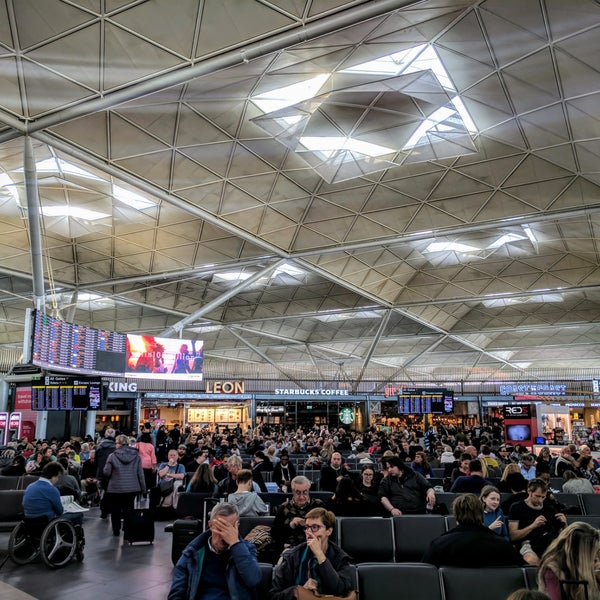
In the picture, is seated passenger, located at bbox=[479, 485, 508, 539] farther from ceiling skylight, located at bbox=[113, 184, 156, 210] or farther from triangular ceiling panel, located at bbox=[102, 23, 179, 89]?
ceiling skylight, located at bbox=[113, 184, 156, 210]

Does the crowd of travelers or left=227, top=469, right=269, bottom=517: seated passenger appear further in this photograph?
left=227, top=469, right=269, bottom=517: seated passenger

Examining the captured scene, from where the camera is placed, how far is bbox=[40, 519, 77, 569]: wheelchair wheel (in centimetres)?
845

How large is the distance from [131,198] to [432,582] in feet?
59.9

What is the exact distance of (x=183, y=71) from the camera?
10.9 meters

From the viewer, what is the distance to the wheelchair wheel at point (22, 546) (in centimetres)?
862

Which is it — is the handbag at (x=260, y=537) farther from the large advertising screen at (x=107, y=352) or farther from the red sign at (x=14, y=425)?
the red sign at (x=14, y=425)

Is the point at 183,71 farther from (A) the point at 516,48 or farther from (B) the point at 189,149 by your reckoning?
(A) the point at 516,48

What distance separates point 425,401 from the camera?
30859mm

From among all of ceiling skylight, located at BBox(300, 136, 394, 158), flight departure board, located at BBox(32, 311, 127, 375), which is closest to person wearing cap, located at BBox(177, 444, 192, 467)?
flight departure board, located at BBox(32, 311, 127, 375)

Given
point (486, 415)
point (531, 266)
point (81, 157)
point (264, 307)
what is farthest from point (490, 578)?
point (486, 415)

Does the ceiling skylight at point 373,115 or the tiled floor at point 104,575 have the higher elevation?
the ceiling skylight at point 373,115

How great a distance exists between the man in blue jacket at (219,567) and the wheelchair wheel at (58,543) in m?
5.51

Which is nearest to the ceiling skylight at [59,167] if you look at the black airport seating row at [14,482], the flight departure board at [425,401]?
the black airport seating row at [14,482]

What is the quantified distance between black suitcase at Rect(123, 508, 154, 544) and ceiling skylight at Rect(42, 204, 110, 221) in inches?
554
